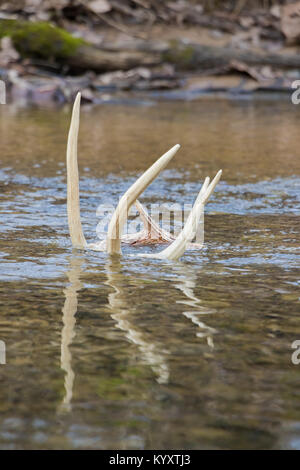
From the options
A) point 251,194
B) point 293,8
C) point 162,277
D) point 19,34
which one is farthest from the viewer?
point 293,8

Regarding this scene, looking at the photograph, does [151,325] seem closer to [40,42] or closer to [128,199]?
[128,199]

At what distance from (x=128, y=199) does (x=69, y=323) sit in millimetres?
768

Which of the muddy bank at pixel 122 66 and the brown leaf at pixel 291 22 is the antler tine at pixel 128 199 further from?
the brown leaf at pixel 291 22

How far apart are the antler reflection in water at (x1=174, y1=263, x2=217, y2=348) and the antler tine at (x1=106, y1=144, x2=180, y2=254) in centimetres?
28

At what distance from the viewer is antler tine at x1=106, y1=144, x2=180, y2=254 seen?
10.4 feet

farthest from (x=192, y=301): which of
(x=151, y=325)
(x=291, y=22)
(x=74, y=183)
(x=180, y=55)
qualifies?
(x=291, y=22)

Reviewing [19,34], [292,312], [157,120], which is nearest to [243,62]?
[19,34]

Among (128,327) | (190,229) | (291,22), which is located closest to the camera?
(128,327)

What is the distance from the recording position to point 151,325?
2.68 metres

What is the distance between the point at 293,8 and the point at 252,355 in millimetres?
12768

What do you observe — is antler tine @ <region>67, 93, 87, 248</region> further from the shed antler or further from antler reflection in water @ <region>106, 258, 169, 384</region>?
antler reflection in water @ <region>106, 258, 169, 384</region>

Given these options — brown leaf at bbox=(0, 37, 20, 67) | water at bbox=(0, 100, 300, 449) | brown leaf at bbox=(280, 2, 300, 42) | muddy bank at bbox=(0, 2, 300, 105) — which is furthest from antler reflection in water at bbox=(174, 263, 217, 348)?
brown leaf at bbox=(280, 2, 300, 42)

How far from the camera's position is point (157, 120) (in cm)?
891
